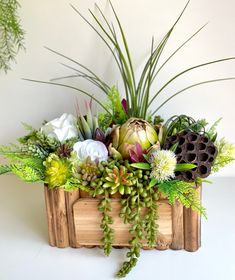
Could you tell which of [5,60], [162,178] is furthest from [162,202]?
[5,60]

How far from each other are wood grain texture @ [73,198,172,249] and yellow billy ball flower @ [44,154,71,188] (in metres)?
0.06

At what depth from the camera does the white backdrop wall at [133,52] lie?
984 mm

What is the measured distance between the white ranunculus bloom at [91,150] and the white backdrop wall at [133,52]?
284mm

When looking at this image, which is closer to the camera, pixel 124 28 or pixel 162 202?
pixel 162 202

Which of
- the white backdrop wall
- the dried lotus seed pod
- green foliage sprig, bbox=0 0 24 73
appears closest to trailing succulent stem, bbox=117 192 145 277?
the dried lotus seed pod

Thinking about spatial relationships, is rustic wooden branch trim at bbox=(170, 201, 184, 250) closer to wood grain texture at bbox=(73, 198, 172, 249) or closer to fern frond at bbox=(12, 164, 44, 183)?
wood grain texture at bbox=(73, 198, 172, 249)

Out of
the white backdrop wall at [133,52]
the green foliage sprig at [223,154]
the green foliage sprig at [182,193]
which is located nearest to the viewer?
the green foliage sprig at [182,193]

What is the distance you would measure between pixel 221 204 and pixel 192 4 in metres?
0.48

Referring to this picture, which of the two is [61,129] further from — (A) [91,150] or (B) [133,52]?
(B) [133,52]

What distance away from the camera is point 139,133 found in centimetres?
81

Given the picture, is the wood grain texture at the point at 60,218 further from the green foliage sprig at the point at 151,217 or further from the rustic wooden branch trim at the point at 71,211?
the green foliage sprig at the point at 151,217

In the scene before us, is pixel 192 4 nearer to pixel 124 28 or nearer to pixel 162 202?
pixel 124 28

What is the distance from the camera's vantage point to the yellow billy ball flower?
767mm

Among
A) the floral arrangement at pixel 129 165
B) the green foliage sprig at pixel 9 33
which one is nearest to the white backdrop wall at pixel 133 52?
the green foliage sprig at pixel 9 33
